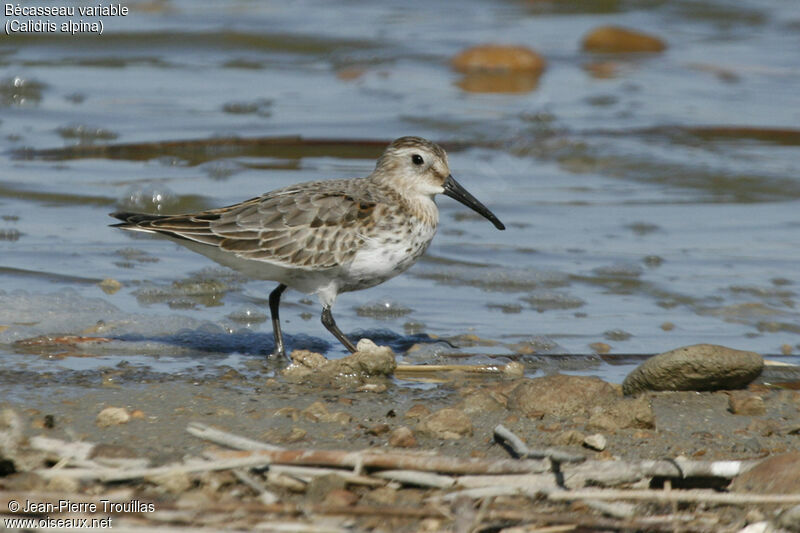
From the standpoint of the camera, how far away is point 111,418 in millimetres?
4652

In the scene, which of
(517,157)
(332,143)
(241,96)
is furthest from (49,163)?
(517,157)

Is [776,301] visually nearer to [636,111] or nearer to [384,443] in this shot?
[384,443]

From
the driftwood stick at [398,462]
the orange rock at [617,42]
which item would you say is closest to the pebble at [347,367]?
the driftwood stick at [398,462]

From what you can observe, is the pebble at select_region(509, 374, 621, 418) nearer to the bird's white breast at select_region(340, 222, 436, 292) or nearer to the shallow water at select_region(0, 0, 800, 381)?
the shallow water at select_region(0, 0, 800, 381)

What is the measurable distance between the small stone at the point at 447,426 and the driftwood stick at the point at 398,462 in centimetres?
71

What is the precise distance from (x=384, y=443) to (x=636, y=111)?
909 centimetres

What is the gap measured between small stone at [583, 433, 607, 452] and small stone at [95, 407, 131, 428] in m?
1.82

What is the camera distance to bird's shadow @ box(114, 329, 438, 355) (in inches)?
245

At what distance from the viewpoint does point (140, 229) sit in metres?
6.03

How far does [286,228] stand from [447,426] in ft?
6.35

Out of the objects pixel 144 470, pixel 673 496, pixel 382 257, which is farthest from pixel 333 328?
pixel 673 496

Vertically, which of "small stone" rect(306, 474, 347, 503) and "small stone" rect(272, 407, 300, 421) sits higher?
"small stone" rect(306, 474, 347, 503)

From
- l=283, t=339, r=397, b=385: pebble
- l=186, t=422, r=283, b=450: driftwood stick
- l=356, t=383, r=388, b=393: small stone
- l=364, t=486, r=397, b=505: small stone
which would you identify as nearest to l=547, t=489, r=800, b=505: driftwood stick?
l=364, t=486, r=397, b=505: small stone

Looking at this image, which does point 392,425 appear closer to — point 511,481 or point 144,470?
point 511,481
